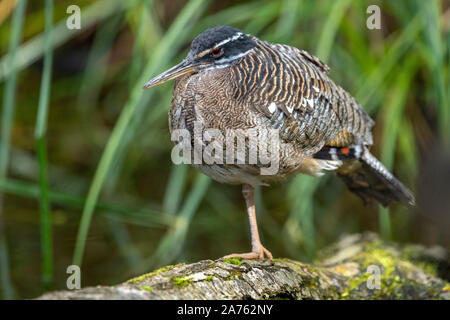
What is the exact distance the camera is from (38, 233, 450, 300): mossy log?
2.62m

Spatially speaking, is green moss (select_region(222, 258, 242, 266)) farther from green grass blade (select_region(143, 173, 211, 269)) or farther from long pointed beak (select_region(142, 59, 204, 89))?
green grass blade (select_region(143, 173, 211, 269))

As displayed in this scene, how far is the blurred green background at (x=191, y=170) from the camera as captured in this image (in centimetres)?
494

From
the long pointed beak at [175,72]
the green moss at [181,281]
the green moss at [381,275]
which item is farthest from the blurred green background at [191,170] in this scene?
the green moss at [181,281]

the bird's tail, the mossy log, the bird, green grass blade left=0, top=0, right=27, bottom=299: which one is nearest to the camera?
the mossy log

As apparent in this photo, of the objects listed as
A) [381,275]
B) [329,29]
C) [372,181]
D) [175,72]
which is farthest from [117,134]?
[381,275]

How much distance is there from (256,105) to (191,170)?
12.1ft

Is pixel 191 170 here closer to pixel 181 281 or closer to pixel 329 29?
pixel 329 29

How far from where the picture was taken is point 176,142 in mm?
3516

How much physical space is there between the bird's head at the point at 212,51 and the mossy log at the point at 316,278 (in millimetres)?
1092

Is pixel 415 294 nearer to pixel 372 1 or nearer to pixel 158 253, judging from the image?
pixel 158 253

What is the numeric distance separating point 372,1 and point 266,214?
2.41 meters

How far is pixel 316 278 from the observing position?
11.5 feet

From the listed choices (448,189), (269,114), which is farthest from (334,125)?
(448,189)

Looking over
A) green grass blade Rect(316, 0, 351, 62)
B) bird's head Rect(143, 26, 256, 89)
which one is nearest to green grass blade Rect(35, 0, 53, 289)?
bird's head Rect(143, 26, 256, 89)
